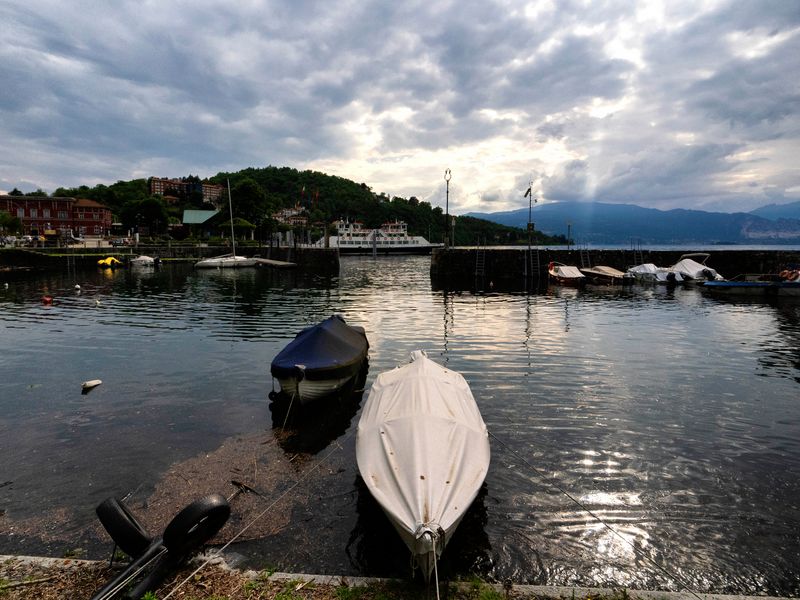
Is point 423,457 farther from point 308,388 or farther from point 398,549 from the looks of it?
point 308,388

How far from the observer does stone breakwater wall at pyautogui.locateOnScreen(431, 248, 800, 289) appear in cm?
6384

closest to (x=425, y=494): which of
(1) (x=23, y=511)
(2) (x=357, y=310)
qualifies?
(1) (x=23, y=511)

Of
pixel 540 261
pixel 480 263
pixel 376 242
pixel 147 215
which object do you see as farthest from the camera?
pixel 376 242

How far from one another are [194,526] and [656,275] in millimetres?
64321

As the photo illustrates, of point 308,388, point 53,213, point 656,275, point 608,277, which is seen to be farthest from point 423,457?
point 53,213

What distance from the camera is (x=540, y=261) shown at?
68.2 m

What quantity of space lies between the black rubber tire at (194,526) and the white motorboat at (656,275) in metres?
63.0

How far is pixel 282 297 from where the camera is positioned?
145 ft

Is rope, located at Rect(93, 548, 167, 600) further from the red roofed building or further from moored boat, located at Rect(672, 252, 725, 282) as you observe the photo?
the red roofed building

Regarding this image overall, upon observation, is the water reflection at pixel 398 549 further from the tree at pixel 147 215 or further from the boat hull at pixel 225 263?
the tree at pixel 147 215

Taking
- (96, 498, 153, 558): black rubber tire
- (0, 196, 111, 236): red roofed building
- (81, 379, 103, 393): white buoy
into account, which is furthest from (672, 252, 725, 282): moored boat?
(0, 196, 111, 236): red roofed building

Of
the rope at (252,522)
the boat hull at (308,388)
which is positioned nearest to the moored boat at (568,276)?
the boat hull at (308,388)

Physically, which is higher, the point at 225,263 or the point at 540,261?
the point at 225,263

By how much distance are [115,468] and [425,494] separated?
838 centimetres
